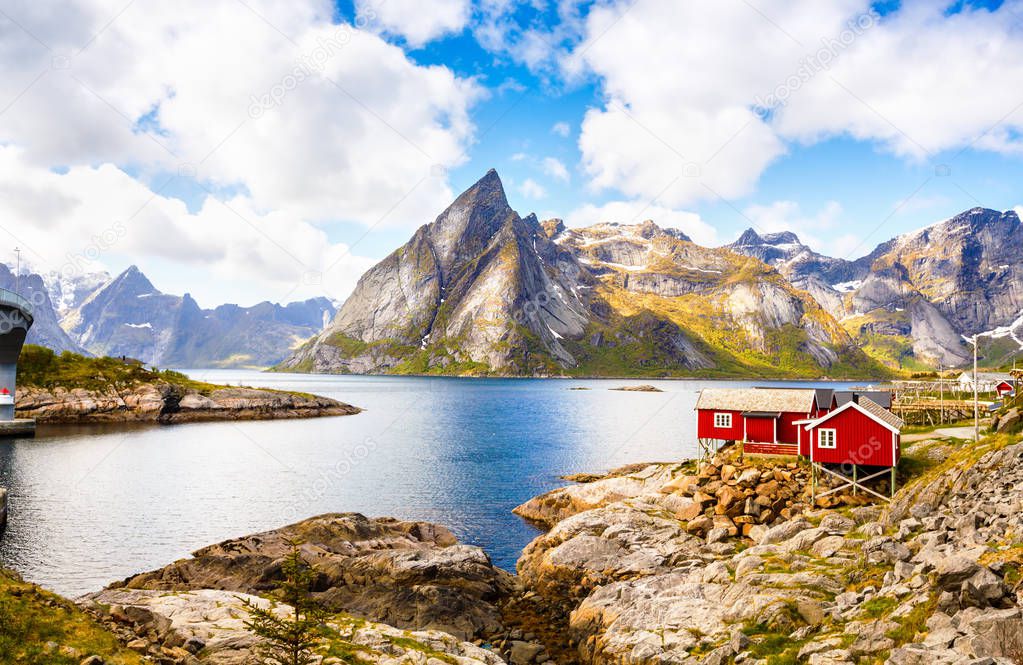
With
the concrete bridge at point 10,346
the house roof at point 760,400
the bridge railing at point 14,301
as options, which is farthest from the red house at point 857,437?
the concrete bridge at point 10,346

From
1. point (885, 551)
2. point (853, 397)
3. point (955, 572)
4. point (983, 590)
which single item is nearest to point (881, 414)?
point (853, 397)

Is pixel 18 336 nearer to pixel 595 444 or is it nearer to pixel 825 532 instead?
pixel 595 444

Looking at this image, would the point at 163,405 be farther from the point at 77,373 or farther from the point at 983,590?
the point at 983,590

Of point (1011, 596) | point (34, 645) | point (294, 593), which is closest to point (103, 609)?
point (34, 645)

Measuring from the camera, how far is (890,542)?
26.0 metres

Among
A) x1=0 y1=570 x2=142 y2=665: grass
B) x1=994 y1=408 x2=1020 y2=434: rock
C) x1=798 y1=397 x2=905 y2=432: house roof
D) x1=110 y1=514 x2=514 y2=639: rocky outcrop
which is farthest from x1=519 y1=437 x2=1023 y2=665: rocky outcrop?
x1=0 y1=570 x2=142 y2=665: grass

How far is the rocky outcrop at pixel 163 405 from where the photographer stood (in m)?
111

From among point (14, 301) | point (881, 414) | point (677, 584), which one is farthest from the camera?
point (14, 301)

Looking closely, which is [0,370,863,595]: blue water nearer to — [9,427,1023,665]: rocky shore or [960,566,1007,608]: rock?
[9,427,1023,665]: rocky shore

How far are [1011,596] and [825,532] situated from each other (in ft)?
50.5

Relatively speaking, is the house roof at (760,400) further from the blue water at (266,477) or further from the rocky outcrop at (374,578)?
the rocky outcrop at (374,578)

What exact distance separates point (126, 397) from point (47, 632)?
126 m

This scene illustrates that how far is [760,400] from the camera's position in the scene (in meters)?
53.7

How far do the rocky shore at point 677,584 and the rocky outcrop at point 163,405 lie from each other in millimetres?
97302
